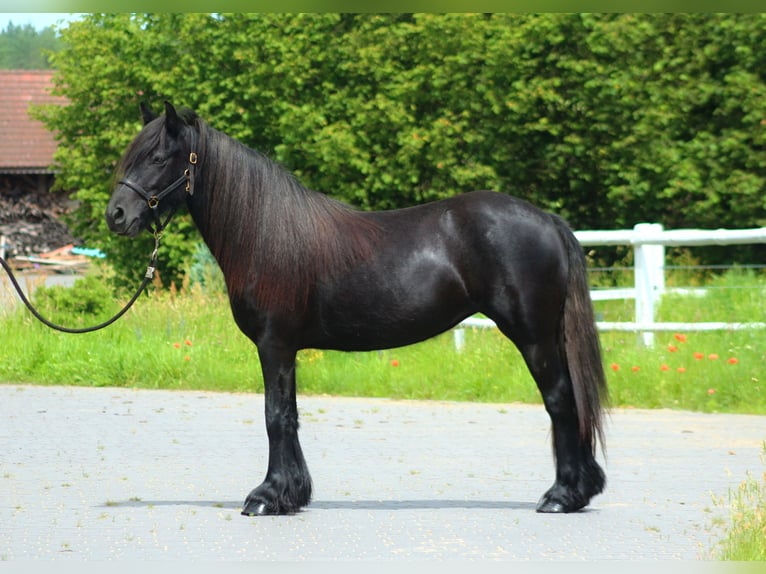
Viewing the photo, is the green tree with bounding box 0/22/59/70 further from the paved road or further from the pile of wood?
the paved road

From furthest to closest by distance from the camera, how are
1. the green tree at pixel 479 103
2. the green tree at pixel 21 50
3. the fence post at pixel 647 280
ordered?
the green tree at pixel 21 50 → the green tree at pixel 479 103 → the fence post at pixel 647 280

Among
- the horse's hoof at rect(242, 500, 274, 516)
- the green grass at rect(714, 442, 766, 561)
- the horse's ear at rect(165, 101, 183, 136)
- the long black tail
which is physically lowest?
the horse's hoof at rect(242, 500, 274, 516)

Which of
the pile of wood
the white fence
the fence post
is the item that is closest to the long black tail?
the white fence

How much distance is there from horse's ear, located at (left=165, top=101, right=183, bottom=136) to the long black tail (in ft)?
7.53

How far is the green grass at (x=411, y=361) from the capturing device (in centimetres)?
1188

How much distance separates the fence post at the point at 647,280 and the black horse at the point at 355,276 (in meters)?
5.38

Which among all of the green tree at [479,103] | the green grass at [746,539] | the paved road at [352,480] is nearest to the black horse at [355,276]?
the paved road at [352,480]

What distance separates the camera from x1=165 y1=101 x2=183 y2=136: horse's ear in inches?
295

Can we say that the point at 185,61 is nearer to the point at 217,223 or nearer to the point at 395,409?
A: the point at 395,409

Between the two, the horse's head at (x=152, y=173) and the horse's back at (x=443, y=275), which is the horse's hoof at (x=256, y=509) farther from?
the horse's head at (x=152, y=173)

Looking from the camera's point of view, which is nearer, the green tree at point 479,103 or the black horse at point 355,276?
the black horse at point 355,276

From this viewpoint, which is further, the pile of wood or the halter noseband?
the pile of wood

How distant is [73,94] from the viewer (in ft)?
78.9

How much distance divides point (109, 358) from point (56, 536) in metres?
7.31
